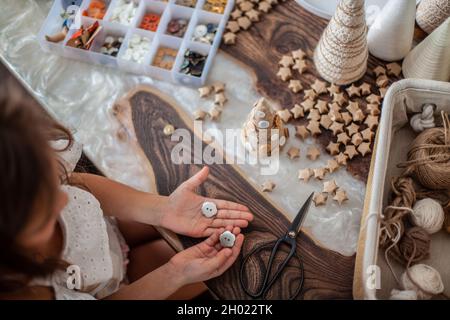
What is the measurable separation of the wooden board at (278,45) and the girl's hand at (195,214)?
248 millimetres

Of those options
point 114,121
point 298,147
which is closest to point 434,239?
point 298,147

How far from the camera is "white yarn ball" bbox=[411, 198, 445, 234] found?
0.79 meters

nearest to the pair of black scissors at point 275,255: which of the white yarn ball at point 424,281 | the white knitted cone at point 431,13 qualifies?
the white yarn ball at point 424,281

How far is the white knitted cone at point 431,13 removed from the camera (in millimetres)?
905

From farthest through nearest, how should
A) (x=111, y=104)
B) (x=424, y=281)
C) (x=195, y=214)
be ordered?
(x=111, y=104)
(x=195, y=214)
(x=424, y=281)

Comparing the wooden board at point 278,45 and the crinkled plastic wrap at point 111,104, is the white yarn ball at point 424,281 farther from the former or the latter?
the wooden board at point 278,45

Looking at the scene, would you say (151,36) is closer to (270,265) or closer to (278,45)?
(278,45)

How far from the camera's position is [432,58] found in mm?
857

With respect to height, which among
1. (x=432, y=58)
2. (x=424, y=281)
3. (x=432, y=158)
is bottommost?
(x=424, y=281)

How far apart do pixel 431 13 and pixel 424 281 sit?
548 millimetres

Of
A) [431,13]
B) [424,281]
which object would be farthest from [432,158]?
[431,13]
